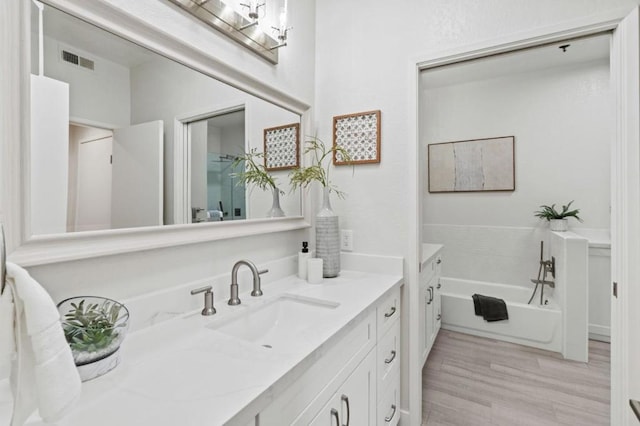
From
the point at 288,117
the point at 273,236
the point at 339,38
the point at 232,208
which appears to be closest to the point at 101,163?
the point at 232,208

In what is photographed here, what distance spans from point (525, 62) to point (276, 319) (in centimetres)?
345

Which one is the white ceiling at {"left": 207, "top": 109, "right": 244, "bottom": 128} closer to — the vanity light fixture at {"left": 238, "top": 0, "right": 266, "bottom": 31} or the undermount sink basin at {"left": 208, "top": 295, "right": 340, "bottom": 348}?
the vanity light fixture at {"left": 238, "top": 0, "right": 266, "bottom": 31}

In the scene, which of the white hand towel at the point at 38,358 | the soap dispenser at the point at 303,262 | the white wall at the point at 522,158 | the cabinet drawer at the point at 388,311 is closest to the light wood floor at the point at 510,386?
the cabinet drawer at the point at 388,311

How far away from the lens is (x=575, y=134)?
10.1 ft

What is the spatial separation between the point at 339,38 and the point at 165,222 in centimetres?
150

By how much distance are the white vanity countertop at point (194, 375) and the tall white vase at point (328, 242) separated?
54 centimetres

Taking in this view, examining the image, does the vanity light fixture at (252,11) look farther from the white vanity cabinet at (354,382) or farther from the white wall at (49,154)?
the white vanity cabinet at (354,382)

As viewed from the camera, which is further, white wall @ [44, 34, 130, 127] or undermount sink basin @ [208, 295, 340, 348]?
undermount sink basin @ [208, 295, 340, 348]

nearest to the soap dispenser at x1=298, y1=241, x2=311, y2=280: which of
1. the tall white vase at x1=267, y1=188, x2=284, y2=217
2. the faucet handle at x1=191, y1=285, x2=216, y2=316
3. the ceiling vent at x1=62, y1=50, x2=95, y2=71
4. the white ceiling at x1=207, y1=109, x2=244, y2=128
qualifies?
the tall white vase at x1=267, y1=188, x2=284, y2=217

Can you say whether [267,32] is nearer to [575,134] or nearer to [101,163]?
[101,163]

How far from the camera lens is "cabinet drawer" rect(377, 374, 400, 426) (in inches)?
55.2

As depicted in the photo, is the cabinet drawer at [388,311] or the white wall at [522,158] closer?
the cabinet drawer at [388,311]

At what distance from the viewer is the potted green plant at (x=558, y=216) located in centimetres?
297

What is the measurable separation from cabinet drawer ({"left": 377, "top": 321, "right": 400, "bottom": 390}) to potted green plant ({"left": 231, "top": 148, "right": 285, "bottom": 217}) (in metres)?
0.83
